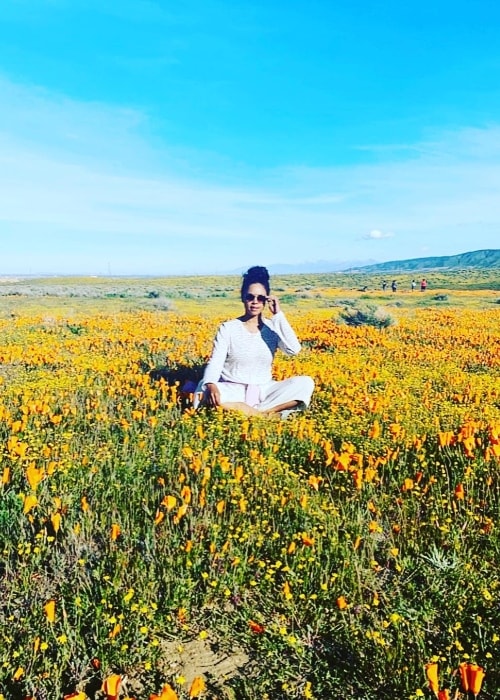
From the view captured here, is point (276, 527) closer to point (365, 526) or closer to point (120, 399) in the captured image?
point (365, 526)

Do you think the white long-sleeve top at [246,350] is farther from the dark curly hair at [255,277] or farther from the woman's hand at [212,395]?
the dark curly hair at [255,277]

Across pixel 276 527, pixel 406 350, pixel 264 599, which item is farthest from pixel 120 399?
pixel 406 350

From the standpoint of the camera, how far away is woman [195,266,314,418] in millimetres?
6145

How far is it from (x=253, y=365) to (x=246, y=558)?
3633 mm

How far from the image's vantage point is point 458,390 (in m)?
7.23

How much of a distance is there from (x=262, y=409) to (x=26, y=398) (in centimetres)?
298

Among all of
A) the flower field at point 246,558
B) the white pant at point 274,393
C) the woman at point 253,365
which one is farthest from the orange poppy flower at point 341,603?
the white pant at point 274,393

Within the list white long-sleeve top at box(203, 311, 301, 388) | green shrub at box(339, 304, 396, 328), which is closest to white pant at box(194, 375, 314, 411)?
white long-sleeve top at box(203, 311, 301, 388)

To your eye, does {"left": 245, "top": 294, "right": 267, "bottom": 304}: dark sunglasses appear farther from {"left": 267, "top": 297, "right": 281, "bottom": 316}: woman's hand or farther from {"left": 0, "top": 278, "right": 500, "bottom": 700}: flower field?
{"left": 0, "top": 278, "right": 500, "bottom": 700}: flower field

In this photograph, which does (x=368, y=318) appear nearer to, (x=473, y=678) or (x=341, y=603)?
(x=341, y=603)

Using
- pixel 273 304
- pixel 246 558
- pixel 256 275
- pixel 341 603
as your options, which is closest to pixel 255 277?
pixel 256 275

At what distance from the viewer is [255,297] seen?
20.8 feet

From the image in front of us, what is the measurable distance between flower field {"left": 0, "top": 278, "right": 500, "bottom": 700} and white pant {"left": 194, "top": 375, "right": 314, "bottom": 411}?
32 centimetres

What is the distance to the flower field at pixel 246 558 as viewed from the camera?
235 cm
